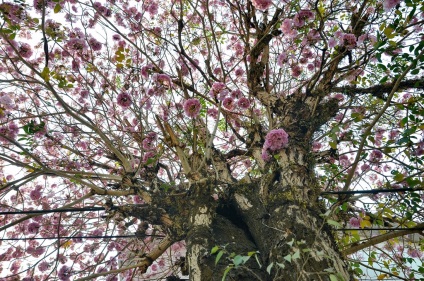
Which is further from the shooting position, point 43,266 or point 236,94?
point 43,266

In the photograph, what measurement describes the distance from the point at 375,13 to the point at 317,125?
1.42 meters

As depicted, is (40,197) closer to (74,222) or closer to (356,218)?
(74,222)

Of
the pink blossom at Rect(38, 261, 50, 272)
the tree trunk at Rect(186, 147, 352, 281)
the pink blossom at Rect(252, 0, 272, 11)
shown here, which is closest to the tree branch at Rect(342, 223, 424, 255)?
the tree trunk at Rect(186, 147, 352, 281)

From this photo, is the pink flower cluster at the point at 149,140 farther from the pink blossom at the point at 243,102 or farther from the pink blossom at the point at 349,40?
the pink blossom at the point at 349,40

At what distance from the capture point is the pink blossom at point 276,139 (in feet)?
9.70

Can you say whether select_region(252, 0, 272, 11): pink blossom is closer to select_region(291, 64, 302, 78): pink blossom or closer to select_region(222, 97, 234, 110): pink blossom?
select_region(222, 97, 234, 110): pink blossom

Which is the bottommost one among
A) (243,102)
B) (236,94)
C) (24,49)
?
(243,102)

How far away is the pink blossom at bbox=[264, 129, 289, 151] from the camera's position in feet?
9.70

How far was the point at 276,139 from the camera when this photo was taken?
2977mm

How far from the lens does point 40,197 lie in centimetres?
496

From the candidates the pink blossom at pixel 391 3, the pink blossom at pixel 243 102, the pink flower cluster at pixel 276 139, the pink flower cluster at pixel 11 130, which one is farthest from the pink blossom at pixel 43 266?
the pink blossom at pixel 391 3

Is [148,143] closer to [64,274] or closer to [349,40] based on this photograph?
[64,274]

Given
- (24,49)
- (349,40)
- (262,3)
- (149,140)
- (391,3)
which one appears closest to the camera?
(391,3)

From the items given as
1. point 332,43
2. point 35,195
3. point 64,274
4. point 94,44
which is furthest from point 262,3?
point 35,195
